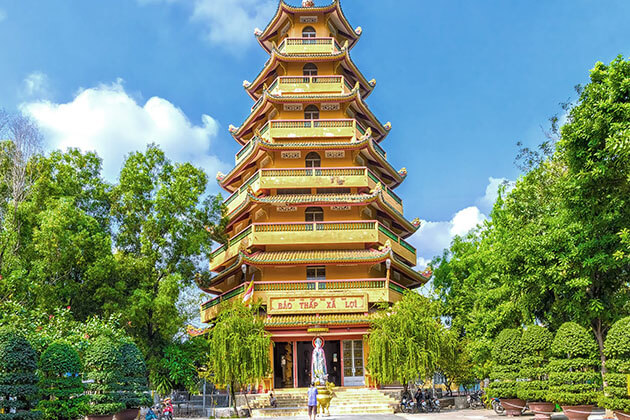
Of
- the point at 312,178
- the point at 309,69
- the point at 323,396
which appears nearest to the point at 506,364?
the point at 323,396

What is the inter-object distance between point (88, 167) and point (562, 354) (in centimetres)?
2080

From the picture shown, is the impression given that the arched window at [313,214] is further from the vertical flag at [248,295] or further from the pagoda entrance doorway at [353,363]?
the pagoda entrance doorway at [353,363]

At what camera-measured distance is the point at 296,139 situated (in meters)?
28.1

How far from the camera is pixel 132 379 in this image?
15922 mm

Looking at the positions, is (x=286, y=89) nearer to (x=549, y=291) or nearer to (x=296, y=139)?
(x=296, y=139)

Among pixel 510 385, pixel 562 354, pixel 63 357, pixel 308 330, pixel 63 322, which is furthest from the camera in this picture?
pixel 308 330

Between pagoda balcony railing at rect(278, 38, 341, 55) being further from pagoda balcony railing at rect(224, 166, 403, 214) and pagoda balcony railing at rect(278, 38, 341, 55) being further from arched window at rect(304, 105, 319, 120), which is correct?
pagoda balcony railing at rect(224, 166, 403, 214)

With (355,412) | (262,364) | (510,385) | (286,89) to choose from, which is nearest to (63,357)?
(262,364)

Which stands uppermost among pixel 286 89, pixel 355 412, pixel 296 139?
pixel 286 89

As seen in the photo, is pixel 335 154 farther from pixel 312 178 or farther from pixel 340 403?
pixel 340 403

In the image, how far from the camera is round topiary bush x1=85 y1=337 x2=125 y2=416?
14.8 m

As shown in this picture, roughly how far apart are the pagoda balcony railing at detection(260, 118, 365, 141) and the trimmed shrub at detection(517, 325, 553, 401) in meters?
14.3

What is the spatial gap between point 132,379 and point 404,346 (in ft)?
32.2

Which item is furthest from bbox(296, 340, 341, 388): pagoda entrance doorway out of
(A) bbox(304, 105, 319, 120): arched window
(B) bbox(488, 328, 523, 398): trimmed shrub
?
(A) bbox(304, 105, 319, 120): arched window
